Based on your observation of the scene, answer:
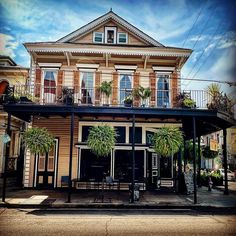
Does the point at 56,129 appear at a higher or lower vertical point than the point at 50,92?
lower

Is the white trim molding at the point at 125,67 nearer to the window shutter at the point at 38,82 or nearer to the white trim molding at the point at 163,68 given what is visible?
the white trim molding at the point at 163,68

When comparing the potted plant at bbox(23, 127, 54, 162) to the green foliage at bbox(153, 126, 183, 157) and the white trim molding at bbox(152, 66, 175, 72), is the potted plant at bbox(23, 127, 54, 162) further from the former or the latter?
the white trim molding at bbox(152, 66, 175, 72)

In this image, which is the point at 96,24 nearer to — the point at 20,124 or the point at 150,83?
the point at 150,83

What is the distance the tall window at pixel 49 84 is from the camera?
44.5ft

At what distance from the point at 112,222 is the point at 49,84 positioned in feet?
29.4

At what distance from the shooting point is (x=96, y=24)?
1473cm

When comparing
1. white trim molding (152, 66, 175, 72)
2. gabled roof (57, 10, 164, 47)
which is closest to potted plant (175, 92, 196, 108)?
white trim molding (152, 66, 175, 72)

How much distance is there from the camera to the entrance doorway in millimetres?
13438

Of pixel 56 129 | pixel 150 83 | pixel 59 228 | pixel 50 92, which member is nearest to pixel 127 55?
pixel 150 83

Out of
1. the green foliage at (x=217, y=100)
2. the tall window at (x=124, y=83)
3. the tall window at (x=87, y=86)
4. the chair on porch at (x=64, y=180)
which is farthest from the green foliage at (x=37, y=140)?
the green foliage at (x=217, y=100)

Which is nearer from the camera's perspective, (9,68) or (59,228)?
(59,228)

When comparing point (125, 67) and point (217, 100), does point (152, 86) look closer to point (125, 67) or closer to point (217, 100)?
point (125, 67)

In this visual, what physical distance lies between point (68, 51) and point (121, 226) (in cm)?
948

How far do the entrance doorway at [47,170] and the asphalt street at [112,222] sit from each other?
4.35m
